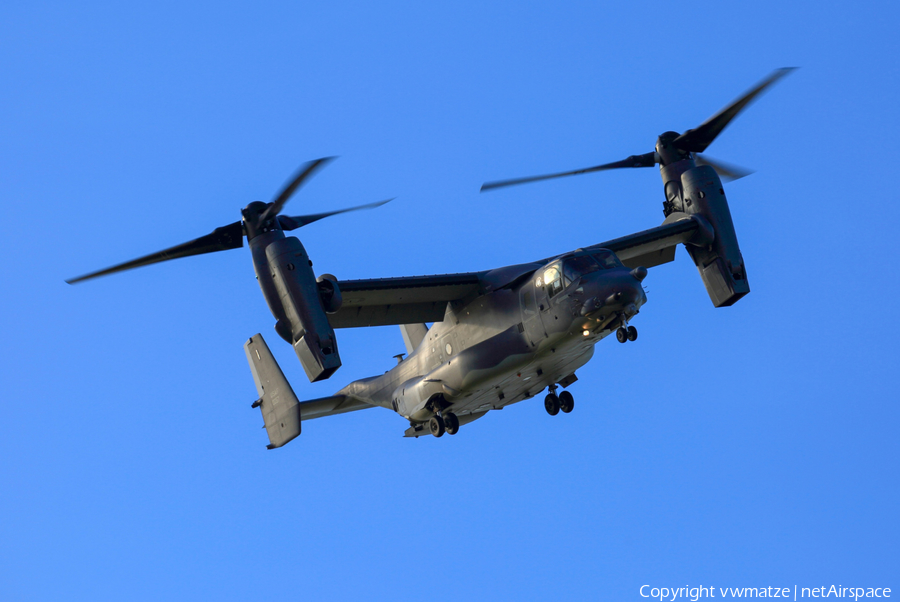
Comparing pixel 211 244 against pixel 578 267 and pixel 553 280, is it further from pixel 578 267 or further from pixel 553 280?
pixel 578 267

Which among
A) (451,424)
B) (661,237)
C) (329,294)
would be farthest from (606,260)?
(329,294)

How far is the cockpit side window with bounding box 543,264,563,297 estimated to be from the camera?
721 inches

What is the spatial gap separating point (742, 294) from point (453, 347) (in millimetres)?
6182

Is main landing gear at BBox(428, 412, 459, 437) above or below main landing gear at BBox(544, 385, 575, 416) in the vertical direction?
below

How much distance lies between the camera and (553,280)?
60.4 feet

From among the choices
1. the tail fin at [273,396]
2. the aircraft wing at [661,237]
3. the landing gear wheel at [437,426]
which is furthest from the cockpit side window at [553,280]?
the tail fin at [273,396]

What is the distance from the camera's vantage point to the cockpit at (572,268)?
59.6 feet

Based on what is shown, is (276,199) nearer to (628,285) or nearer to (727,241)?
(628,285)

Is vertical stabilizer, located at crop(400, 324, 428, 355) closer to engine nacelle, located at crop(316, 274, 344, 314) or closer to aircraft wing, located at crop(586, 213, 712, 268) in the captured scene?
aircraft wing, located at crop(586, 213, 712, 268)

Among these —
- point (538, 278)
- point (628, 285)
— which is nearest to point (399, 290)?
point (538, 278)

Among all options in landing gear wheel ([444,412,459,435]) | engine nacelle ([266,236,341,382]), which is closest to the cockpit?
landing gear wheel ([444,412,459,435])

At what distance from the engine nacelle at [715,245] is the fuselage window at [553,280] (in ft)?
15.1

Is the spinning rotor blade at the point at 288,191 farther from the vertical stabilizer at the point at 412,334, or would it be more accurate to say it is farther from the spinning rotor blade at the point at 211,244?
the vertical stabilizer at the point at 412,334

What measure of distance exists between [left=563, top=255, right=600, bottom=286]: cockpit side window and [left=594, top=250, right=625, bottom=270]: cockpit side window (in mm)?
120
